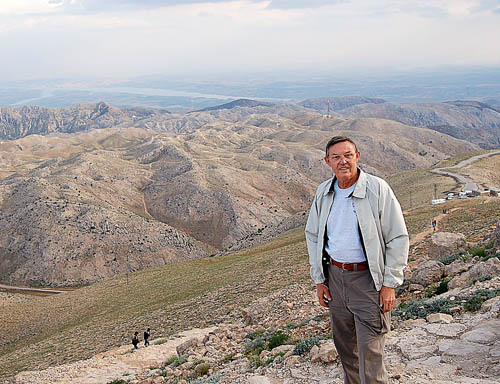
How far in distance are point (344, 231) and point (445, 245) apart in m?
12.4

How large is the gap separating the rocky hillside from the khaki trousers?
1.65 metres

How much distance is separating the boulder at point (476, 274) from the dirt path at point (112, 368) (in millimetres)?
8213

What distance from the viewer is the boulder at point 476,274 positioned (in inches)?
397

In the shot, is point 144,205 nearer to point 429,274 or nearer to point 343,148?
point 429,274

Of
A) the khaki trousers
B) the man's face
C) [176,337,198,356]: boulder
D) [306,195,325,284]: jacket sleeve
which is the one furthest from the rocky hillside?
the man's face

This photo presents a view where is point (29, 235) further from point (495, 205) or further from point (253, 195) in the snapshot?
point (495, 205)

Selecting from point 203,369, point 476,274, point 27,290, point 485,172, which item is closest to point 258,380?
point 203,369

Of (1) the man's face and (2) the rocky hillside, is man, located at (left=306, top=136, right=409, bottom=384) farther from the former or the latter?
(2) the rocky hillside

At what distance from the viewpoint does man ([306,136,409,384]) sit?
480cm

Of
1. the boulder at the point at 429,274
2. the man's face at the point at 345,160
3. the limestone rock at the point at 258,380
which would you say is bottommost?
the limestone rock at the point at 258,380

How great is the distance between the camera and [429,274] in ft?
38.9

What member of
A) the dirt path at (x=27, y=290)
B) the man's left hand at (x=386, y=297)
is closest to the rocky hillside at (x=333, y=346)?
the man's left hand at (x=386, y=297)

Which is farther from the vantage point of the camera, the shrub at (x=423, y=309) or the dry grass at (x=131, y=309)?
the dry grass at (x=131, y=309)

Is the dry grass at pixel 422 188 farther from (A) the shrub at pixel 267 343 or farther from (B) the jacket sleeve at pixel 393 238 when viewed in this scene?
(B) the jacket sleeve at pixel 393 238
